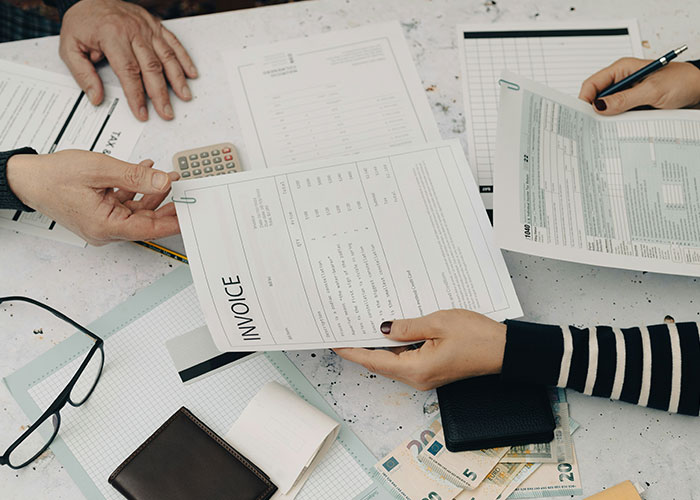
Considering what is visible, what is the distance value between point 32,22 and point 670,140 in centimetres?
114

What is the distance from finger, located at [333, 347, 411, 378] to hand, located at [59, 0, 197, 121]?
0.45 m

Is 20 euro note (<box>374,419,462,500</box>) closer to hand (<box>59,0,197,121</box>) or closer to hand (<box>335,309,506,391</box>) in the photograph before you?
hand (<box>335,309,506,391</box>)

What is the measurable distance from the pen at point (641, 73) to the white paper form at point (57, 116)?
0.68 m

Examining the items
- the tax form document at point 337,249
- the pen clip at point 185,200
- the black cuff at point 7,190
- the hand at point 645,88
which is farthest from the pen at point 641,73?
the black cuff at point 7,190

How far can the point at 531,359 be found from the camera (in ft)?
2.20

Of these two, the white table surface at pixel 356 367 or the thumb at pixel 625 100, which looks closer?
the white table surface at pixel 356 367

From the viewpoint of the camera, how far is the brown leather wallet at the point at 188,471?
24.2 inches

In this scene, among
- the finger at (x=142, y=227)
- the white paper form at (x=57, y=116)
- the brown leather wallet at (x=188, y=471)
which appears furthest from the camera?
the white paper form at (x=57, y=116)

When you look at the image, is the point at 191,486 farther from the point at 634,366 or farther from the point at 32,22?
the point at 32,22

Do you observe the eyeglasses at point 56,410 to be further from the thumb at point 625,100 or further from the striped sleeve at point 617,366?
the thumb at point 625,100

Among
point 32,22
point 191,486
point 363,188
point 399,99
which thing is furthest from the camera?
point 32,22

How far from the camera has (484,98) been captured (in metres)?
0.88

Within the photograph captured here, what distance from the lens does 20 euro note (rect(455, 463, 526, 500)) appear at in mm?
648

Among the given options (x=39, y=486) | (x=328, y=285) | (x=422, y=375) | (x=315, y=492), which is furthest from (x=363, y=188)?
(x=39, y=486)
